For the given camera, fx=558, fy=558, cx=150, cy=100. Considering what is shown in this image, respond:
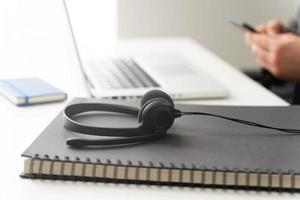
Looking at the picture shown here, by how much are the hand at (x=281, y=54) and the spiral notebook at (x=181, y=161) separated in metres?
0.70

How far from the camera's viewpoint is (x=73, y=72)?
1.16m

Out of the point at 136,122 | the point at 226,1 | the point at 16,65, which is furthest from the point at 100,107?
the point at 226,1

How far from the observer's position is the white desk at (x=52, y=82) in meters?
0.66

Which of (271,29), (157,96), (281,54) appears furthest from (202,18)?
(157,96)

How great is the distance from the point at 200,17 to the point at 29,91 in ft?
6.10

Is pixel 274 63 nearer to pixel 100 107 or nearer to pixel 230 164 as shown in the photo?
pixel 100 107

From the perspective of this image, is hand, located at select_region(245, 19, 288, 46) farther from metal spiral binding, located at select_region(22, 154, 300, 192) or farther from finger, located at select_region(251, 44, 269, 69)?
metal spiral binding, located at select_region(22, 154, 300, 192)

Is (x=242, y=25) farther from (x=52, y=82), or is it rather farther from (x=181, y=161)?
(x=181, y=161)

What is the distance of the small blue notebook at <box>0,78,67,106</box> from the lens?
99cm

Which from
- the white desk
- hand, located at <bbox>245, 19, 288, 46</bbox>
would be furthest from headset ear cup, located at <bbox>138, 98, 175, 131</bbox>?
hand, located at <bbox>245, 19, 288, 46</bbox>

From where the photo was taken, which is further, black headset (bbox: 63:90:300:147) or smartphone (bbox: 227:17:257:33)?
smartphone (bbox: 227:17:257:33)

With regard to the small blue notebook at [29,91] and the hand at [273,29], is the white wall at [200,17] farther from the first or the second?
the small blue notebook at [29,91]

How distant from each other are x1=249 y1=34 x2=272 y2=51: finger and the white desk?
0.42 ft

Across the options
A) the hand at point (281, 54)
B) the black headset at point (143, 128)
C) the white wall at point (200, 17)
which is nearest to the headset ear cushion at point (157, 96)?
the black headset at point (143, 128)
